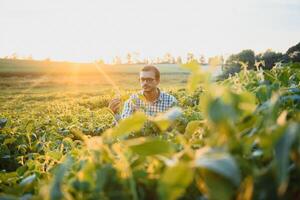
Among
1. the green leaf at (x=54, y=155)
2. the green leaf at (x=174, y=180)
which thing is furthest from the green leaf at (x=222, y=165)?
the green leaf at (x=54, y=155)

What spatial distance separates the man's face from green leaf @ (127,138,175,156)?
592 cm

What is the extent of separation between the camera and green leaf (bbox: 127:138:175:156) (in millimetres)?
659

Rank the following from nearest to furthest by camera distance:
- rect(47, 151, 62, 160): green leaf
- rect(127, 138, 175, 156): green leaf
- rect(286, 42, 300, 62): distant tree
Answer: rect(127, 138, 175, 156): green leaf < rect(47, 151, 62, 160): green leaf < rect(286, 42, 300, 62): distant tree

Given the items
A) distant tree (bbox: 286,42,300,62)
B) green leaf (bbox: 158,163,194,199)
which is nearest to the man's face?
distant tree (bbox: 286,42,300,62)

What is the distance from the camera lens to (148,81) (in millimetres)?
6617

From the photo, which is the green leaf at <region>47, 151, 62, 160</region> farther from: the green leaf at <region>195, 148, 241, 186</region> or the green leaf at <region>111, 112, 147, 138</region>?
the green leaf at <region>195, 148, 241, 186</region>

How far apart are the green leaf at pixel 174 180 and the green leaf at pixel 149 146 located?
101 mm

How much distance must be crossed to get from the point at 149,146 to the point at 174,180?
12cm

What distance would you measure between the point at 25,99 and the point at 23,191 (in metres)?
40.6

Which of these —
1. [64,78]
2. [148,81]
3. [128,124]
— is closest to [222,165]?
[128,124]

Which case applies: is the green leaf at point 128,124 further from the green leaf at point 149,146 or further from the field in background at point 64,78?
the field in background at point 64,78

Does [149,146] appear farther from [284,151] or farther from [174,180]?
[284,151]

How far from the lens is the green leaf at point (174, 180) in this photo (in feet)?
1.82

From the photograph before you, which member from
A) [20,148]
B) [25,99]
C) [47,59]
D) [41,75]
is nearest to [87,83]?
[41,75]
